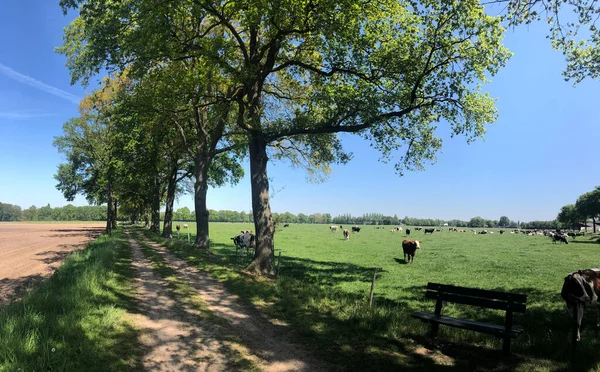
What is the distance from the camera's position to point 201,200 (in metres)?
25.4

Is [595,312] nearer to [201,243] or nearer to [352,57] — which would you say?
[352,57]

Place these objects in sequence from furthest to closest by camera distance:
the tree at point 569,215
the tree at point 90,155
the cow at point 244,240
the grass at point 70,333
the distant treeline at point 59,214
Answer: the distant treeline at point 59,214 → the tree at point 569,215 → the tree at point 90,155 → the cow at point 244,240 → the grass at point 70,333

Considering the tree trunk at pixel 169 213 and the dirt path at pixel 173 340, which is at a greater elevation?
the tree trunk at pixel 169 213

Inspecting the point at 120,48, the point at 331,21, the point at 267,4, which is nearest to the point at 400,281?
the point at 331,21

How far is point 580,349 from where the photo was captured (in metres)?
6.83

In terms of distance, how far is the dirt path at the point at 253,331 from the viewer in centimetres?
605

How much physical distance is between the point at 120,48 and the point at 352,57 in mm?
10090

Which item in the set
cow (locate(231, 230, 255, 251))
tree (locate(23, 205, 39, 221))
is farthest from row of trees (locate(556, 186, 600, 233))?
tree (locate(23, 205, 39, 221))

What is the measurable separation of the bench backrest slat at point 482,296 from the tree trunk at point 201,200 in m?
19.6

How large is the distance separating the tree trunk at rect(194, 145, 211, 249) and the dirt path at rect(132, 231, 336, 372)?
12.4 meters

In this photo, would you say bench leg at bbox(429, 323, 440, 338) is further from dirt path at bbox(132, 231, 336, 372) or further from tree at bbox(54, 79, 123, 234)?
tree at bbox(54, 79, 123, 234)

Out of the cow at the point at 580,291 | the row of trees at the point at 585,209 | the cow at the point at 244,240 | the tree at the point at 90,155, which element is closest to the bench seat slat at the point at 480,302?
the cow at the point at 580,291

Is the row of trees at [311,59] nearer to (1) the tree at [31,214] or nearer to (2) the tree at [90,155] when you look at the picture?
(2) the tree at [90,155]

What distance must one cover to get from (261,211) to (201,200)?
11444mm
